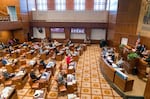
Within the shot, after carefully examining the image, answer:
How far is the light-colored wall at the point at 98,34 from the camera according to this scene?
16.2 m

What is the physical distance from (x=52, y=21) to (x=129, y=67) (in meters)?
11.4

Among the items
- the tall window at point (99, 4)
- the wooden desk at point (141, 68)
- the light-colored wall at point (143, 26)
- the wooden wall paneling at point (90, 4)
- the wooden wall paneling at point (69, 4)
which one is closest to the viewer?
the wooden desk at point (141, 68)

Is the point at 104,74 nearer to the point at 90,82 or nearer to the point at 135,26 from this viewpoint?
the point at 90,82

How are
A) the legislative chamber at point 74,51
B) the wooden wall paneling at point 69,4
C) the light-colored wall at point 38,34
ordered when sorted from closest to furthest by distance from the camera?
the legislative chamber at point 74,51 → the light-colored wall at point 38,34 → the wooden wall paneling at point 69,4

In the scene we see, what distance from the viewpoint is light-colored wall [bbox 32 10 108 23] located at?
1564 cm

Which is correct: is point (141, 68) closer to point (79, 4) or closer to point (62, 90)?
point (62, 90)

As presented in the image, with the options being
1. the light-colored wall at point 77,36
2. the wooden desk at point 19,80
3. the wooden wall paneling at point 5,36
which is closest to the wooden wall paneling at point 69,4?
the light-colored wall at point 77,36

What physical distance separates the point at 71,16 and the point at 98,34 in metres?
4.05

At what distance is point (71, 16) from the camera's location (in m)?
16.1

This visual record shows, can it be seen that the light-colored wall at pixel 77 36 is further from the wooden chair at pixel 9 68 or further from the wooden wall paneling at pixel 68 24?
the wooden chair at pixel 9 68

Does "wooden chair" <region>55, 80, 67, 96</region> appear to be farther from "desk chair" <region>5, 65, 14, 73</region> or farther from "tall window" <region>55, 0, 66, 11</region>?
"tall window" <region>55, 0, 66, 11</region>

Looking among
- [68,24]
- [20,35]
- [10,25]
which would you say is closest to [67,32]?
[68,24]

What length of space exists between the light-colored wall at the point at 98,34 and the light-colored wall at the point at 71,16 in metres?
1.24

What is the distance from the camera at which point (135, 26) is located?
1068cm
